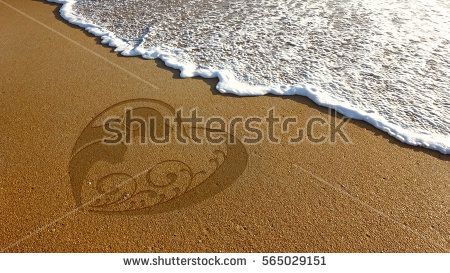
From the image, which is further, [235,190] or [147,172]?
[147,172]

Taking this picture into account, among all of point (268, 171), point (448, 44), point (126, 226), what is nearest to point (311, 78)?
point (268, 171)

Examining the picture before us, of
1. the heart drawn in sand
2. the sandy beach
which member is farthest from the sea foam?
the heart drawn in sand

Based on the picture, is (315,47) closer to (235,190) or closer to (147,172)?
(235,190)

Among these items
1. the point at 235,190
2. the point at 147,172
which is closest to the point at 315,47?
the point at 235,190

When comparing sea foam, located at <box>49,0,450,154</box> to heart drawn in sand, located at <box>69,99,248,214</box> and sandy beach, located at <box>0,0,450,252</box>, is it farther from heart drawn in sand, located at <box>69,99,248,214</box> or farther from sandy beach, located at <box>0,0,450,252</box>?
heart drawn in sand, located at <box>69,99,248,214</box>

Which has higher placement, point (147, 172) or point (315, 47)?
point (315, 47)

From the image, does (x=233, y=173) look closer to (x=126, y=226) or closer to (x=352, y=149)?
(x=126, y=226)
